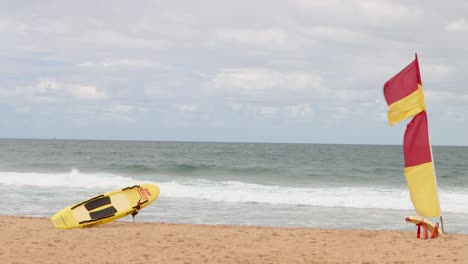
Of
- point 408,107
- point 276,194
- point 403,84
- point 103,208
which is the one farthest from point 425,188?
point 276,194

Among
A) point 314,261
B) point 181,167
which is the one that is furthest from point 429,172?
point 181,167

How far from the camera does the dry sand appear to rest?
10195mm

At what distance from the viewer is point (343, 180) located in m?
37.4

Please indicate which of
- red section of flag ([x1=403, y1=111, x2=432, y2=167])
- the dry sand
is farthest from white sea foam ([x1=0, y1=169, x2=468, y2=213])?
red section of flag ([x1=403, y1=111, x2=432, y2=167])

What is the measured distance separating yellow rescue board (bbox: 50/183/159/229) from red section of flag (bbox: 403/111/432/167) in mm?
7198

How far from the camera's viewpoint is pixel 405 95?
461 inches

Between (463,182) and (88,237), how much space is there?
32.1 metres

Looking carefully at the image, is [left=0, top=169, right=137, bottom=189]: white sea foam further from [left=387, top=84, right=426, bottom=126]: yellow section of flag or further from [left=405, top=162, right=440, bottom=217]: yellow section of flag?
[left=405, top=162, right=440, bottom=217]: yellow section of flag

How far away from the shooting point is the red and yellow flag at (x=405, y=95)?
11.7 metres

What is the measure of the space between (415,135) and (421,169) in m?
0.73

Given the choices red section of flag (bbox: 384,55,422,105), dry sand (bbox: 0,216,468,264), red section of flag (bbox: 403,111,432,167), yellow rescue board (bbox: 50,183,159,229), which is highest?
red section of flag (bbox: 384,55,422,105)

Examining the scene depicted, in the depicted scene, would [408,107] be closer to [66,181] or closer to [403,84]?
[403,84]

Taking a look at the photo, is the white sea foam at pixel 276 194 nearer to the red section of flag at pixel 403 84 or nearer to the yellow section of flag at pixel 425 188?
the yellow section of flag at pixel 425 188

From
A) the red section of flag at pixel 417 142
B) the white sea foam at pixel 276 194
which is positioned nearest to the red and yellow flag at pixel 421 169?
the red section of flag at pixel 417 142
